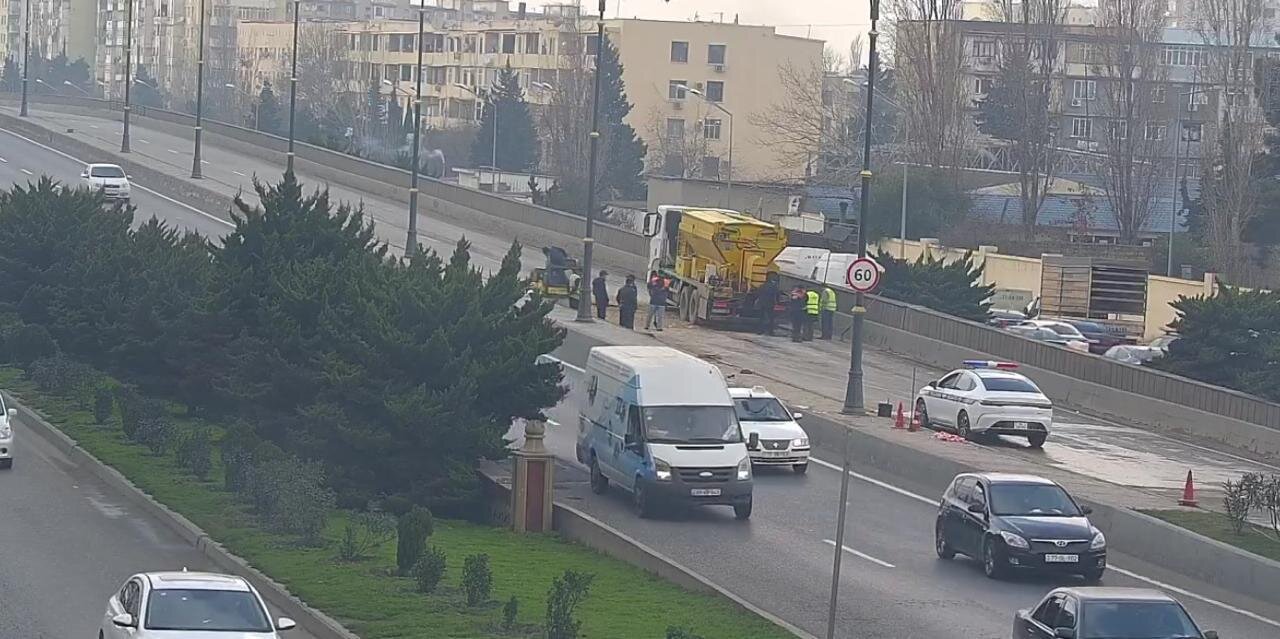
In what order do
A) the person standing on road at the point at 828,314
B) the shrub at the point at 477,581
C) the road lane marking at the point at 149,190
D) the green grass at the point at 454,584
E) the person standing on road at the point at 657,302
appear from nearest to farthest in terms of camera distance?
the green grass at the point at 454,584 → the shrub at the point at 477,581 → the person standing on road at the point at 657,302 → the person standing on road at the point at 828,314 → the road lane marking at the point at 149,190

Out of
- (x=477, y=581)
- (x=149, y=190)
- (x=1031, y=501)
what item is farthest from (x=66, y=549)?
(x=149, y=190)

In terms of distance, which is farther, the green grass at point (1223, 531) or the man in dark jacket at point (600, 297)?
the man in dark jacket at point (600, 297)

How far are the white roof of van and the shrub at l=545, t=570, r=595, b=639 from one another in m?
10.2

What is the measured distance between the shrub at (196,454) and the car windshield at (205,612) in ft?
41.6

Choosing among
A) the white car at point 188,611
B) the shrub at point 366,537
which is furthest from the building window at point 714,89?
the white car at point 188,611

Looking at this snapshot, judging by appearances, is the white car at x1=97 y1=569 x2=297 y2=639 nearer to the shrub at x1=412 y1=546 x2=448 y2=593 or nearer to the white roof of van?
the shrub at x1=412 y1=546 x2=448 y2=593

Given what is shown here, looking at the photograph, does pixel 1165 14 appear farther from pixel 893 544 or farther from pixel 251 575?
pixel 251 575

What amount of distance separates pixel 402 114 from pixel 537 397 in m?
123

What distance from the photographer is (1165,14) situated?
80062 mm

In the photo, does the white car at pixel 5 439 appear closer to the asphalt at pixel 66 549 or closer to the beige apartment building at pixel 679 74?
the asphalt at pixel 66 549

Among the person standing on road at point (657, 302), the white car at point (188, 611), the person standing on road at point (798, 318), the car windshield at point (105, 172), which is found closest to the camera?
the white car at point (188, 611)

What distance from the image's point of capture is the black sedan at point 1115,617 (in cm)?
1616

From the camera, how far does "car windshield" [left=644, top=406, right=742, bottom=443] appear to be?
26.9m

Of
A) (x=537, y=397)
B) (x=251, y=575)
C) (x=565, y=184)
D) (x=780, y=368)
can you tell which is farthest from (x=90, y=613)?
(x=565, y=184)
